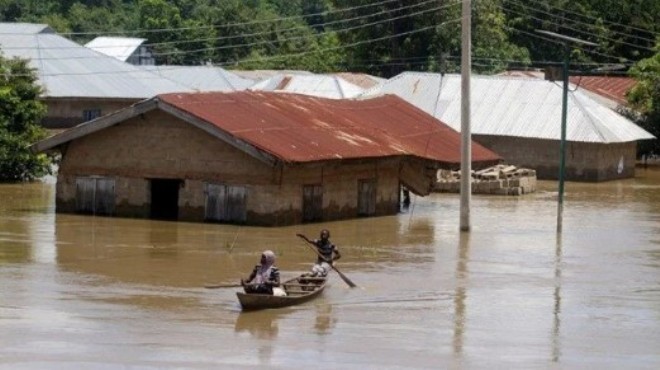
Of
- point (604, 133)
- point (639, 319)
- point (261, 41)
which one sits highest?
point (261, 41)

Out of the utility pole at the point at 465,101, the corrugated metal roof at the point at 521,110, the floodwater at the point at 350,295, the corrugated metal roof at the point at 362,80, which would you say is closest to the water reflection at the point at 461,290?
the floodwater at the point at 350,295

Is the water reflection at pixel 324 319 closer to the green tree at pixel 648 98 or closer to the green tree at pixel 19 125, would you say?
the green tree at pixel 19 125

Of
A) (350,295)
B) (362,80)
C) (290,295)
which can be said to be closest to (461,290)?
(350,295)

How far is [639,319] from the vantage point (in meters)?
→ 26.6

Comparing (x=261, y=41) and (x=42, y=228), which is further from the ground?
(x=261, y=41)

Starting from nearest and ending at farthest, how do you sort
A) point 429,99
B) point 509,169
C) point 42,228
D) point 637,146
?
point 42,228
point 509,169
point 429,99
point 637,146

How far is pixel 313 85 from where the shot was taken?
238 feet

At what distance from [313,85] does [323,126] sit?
3080 cm

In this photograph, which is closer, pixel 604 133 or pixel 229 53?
pixel 604 133

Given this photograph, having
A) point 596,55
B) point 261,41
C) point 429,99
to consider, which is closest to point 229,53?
point 261,41

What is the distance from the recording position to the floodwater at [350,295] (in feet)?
73.1

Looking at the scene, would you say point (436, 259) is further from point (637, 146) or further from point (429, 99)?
point (637, 146)

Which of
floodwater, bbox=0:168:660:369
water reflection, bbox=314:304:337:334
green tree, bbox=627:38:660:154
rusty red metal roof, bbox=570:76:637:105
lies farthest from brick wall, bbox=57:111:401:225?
rusty red metal roof, bbox=570:76:637:105

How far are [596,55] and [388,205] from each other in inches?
1792
